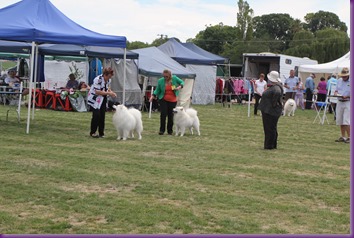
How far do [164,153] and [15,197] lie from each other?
13.8 feet

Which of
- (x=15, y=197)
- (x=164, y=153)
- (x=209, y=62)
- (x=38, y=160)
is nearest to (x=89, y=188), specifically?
(x=15, y=197)

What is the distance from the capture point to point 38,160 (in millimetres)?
8523

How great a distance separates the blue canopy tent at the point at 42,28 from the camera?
11391 mm

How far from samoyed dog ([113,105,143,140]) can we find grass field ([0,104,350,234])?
1.03ft

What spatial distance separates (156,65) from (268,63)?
1751 cm

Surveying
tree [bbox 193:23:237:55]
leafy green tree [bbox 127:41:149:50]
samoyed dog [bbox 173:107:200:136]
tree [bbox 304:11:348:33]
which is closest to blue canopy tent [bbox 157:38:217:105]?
samoyed dog [bbox 173:107:200:136]

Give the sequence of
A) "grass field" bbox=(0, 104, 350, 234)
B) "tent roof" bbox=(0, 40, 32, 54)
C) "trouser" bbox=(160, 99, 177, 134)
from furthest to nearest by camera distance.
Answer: "tent roof" bbox=(0, 40, 32, 54) < "trouser" bbox=(160, 99, 177, 134) < "grass field" bbox=(0, 104, 350, 234)

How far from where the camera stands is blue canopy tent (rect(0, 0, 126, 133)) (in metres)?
11.4

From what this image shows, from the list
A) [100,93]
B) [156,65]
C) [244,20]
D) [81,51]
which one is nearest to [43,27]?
[100,93]

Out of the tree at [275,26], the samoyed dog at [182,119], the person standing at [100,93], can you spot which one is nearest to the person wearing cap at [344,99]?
the samoyed dog at [182,119]

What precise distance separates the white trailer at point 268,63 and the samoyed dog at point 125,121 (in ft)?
73.9

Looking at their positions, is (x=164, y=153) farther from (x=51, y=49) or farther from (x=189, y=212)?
(x=51, y=49)

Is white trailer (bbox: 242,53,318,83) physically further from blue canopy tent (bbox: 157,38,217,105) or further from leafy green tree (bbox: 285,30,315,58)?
leafy green tree (bbox: 285,30,315,58)

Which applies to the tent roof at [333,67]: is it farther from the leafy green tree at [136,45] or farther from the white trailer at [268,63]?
the leafy green tree at [136,45]
